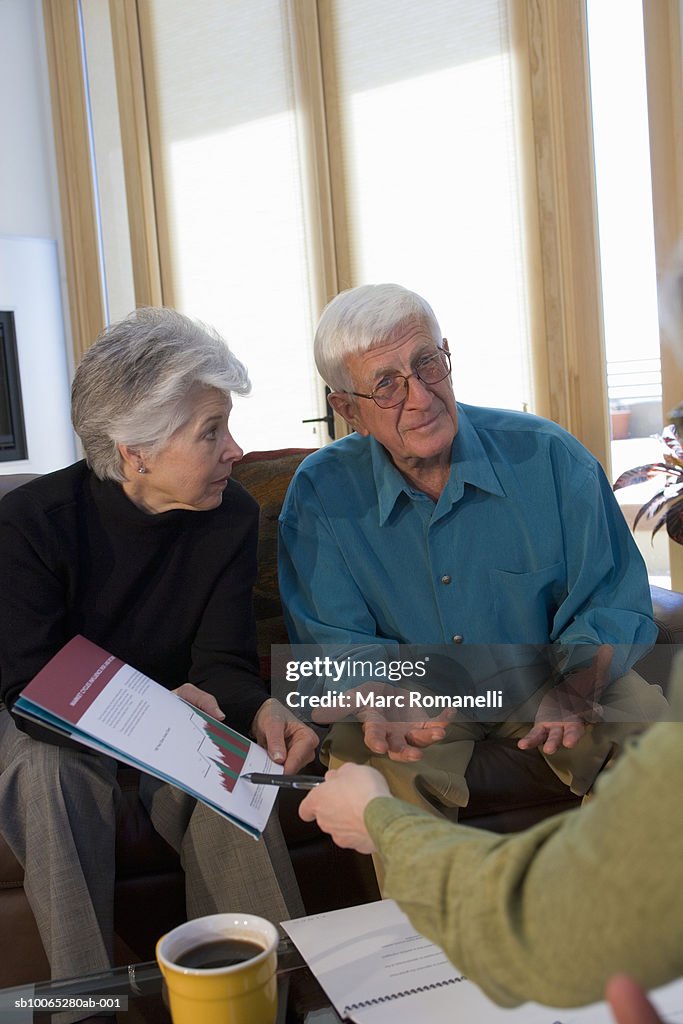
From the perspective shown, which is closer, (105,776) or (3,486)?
(105,776)

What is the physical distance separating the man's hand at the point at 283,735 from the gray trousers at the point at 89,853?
4.1 inches

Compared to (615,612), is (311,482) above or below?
above

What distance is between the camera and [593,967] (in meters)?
A: 0.54

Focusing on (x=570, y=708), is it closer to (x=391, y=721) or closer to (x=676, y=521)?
(x=391, y=721)

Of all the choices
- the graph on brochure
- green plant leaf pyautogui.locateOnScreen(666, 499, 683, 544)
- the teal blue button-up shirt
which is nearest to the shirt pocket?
the teal blue button-up shirt

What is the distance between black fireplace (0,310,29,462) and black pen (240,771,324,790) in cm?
362

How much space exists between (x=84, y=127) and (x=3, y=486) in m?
2.92

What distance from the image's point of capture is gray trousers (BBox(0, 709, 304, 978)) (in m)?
1.36

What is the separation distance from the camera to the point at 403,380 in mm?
1714

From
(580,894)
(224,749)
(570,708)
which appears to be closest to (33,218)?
(570,708)

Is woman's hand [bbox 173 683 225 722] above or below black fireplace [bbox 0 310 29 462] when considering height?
below

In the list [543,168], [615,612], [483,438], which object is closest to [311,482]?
[483,438]

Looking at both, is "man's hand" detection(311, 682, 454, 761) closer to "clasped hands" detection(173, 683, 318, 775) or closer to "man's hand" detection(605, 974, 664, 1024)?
"clasped hands" detection(173, 683, 318, 775)

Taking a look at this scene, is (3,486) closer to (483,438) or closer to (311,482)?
(311,482)
